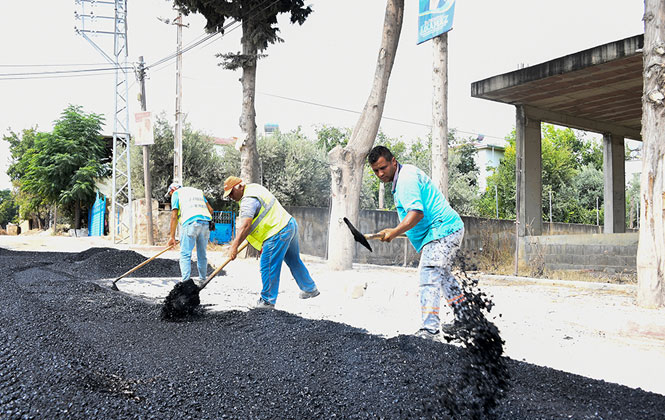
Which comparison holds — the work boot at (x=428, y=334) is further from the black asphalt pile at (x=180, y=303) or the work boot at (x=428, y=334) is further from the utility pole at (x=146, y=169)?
the utility pole at (x=146, y=169)

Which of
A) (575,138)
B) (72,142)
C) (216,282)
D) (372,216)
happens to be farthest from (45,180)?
(575,138)

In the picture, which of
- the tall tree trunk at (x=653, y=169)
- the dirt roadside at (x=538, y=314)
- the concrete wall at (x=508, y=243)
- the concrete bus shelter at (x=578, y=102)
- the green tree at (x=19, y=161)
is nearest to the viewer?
the dirt roadside at (x=538, y=314)

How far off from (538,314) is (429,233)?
1903 millimetres

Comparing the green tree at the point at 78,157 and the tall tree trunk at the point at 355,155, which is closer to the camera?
the tall tree trunk at the point at 355,155

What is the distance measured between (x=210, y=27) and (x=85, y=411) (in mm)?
12374

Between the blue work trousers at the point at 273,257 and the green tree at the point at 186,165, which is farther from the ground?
the green tree at the point at 186,165

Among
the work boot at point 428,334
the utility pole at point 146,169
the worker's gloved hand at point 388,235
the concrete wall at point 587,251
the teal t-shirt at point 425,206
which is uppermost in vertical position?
the utility pole at point 146,169

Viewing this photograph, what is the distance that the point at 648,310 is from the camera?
516cm

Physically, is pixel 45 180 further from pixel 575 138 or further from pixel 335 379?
pixel 575 138

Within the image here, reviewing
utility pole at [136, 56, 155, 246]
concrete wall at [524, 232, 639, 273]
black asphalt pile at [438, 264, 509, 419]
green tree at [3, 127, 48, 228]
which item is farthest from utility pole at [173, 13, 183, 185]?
green tree at [3, 127, 48, 228]

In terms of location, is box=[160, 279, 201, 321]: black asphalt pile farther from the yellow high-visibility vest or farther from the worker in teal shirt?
the worker in teal shirt

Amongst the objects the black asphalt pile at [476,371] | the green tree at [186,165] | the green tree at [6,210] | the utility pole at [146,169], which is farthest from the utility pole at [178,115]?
the green tree at [6,210]

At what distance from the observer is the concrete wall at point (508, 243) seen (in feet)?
30.6

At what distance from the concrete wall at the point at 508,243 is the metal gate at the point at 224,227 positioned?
11.9 feet
